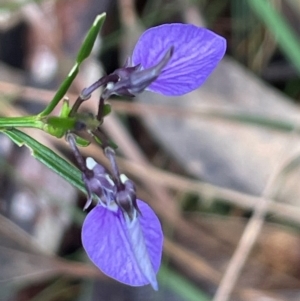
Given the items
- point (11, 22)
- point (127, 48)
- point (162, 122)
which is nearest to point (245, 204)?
point (162, 122)

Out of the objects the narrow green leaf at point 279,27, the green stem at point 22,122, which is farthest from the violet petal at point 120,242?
the narrow green leaf at point 279,27

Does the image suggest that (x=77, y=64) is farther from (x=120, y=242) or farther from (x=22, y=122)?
(x=120, y=242)

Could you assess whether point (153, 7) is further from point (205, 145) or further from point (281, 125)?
point (281, 125)

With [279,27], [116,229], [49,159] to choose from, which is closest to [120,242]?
[116,229]

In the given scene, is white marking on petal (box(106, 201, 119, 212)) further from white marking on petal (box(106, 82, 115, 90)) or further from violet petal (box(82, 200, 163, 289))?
white marking on petal (box(106, 82, 115, 90))

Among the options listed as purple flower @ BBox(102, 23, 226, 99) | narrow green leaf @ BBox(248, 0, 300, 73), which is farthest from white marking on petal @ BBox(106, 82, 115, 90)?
narrow green leaf @ BBox(248, 0, 300, 73)

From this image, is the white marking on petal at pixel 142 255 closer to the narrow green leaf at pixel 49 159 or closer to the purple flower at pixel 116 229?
the purple flower at pixel 116 229
